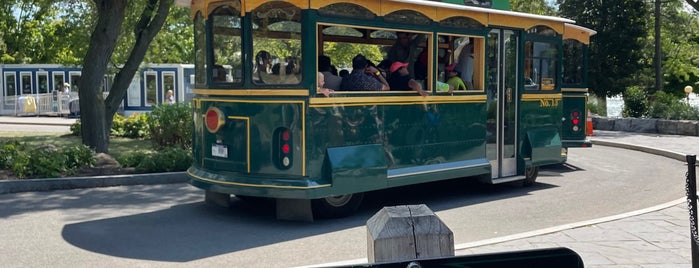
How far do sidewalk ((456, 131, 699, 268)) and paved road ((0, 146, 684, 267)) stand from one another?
62cm

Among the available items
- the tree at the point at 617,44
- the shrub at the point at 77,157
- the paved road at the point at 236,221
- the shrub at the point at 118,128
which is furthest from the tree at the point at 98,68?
the tree at the point at 617,44

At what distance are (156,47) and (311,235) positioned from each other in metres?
16.3

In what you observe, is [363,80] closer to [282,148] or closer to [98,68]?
[282,148]

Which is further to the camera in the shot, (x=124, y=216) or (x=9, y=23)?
(x=9, y=23)

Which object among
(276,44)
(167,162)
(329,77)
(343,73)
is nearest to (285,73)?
(276,44)

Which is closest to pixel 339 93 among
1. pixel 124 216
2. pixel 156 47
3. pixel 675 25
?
pixel 124 216

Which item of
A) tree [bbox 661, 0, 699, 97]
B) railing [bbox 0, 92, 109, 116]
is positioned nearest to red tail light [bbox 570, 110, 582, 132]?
tree [bbox 661, 0, 699, 97]

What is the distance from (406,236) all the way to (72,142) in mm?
15874

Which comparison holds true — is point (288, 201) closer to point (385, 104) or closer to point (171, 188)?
point (385, 104)

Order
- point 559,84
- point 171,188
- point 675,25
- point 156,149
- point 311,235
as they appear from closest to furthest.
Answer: point 311,235 → point 171,188 → point 559,84 → point 156,149 → point 675,25

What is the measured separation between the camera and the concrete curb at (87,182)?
33.1 ft

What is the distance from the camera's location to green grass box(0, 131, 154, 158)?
16.0m

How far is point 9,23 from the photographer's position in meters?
40.2

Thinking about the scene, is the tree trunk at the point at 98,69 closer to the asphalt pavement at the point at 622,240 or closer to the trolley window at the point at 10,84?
the asphalt pavement at the point at 622,240
